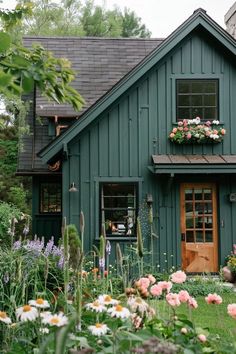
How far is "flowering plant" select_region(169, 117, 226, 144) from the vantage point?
11578mm

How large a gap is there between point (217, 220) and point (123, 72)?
5139mm

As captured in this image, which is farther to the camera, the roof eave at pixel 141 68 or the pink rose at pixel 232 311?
the roof eave at pixel 141 68

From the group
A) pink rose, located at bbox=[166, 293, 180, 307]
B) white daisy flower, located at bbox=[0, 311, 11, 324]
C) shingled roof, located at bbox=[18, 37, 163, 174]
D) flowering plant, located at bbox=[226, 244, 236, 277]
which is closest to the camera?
white daisy flower, located at bbox=[0, 311, 11, 324]

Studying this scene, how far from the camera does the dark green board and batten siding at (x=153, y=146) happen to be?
1167cm

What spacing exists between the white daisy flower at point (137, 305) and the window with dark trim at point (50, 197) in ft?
34.9

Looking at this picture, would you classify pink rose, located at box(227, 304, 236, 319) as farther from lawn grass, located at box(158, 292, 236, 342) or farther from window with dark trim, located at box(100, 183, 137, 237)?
window with dark trim, located at box(100, 183, 137, 237)

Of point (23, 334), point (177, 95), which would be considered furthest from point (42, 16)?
point (23, 334)

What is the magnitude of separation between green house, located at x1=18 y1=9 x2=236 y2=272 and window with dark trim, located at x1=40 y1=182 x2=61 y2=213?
2.01m

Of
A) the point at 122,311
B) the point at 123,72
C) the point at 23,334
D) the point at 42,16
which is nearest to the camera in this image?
the point at 122,311

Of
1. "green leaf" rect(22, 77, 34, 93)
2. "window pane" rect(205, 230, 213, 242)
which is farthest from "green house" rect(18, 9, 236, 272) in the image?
"green leaf" rect(22, 77, 34, 93)

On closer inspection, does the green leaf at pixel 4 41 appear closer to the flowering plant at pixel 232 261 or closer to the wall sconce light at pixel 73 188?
the wall sconce light at pixel 73 188

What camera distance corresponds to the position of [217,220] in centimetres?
1183

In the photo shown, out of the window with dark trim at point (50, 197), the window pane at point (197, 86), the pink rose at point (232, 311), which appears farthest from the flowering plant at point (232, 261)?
the pink rose at point (232, 311)

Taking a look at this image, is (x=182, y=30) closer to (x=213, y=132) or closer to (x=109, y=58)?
(x=213, y=132)
